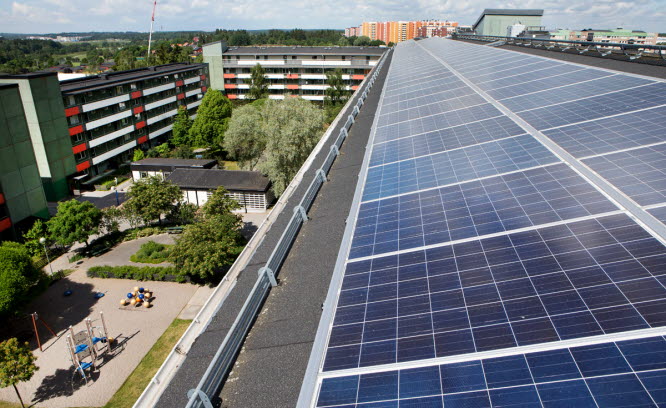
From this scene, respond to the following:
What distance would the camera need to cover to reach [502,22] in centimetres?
8231

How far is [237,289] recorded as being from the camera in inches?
377

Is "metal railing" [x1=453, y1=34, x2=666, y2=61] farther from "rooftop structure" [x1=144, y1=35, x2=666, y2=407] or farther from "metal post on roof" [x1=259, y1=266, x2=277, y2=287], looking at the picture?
"metal post on roof" [x1=259, y1=266, x2=277, y2=287]

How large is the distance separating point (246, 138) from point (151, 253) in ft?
58.8

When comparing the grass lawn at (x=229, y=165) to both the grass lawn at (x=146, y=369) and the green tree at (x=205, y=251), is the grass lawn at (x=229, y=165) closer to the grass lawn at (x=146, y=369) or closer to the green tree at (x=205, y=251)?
the green tree at (x=205, y=251)

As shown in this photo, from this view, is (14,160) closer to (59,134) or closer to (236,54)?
(59,134)

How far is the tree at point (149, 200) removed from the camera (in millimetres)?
36625

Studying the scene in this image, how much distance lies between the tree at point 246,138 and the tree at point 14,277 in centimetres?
2424

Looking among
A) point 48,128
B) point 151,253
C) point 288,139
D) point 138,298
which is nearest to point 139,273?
point 151,253

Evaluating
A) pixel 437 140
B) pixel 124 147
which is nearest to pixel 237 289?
pixel 437 140

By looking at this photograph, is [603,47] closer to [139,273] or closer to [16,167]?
[139,273]

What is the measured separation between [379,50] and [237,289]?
91.1 m

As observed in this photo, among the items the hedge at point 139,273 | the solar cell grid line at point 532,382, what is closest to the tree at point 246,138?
the hedge at point 139,273

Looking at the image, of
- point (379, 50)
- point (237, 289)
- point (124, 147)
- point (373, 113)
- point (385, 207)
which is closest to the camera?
point (237, 289)

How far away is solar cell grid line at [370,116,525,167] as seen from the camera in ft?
45.2
